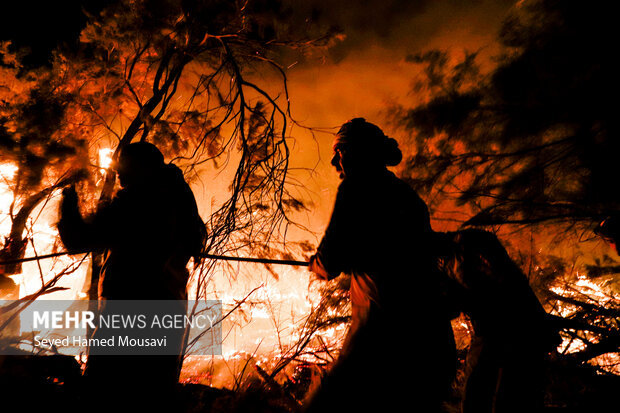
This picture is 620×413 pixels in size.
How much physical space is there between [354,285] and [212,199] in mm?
3272

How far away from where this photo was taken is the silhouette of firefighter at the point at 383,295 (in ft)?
3.70

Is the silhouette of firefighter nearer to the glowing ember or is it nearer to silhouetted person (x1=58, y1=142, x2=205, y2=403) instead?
silhouetted person (x1=58, y1=142, x2=205, y2=403)

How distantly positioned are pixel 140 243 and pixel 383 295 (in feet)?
5.05

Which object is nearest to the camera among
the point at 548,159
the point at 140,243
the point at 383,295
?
the point at 383,295

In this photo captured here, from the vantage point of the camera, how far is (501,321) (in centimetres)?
125

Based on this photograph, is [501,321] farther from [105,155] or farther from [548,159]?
[105,155]

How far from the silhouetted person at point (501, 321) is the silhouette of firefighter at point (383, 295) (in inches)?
6.1

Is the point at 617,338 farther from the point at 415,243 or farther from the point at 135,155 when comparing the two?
the point at 135,155

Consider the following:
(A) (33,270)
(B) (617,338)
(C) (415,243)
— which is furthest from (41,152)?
(B) (617,338)

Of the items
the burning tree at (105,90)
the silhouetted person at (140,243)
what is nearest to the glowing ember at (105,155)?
the burning tree at (105,90)

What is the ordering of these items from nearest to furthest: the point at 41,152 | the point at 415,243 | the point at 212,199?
the point at 415,243
the point at 41,152
the point at 212,199

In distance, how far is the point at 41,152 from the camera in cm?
344

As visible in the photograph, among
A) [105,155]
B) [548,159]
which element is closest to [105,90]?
[105,155]

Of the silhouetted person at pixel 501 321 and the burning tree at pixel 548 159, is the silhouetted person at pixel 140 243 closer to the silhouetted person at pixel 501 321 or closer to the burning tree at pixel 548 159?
the silhouetted person at pixel 501 321
